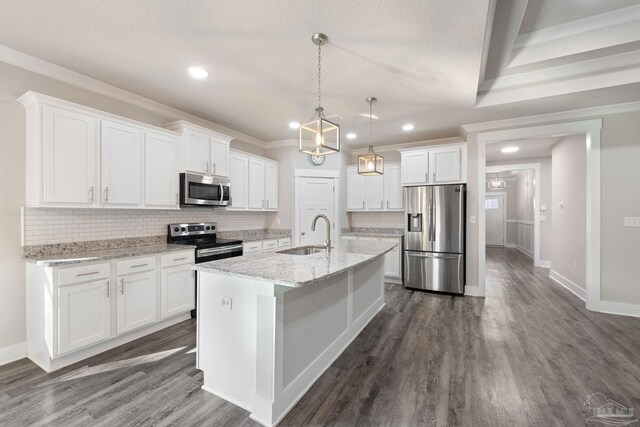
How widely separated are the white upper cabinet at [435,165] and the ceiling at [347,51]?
31.7 inches

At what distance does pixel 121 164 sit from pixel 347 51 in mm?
2549

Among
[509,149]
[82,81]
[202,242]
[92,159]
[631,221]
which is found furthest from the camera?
[509,149]

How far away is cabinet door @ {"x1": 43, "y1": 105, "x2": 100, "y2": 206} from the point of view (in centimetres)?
255

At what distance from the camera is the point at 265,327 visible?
5.88ft

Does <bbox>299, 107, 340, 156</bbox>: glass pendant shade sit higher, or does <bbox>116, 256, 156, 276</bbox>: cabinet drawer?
<bbox>299, 107, 340, 156</bbox>: glass pendant shade

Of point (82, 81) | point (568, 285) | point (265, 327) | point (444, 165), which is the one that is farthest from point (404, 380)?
point (568, 285)

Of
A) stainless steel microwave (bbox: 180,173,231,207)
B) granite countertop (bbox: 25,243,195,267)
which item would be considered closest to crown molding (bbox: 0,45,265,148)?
stainless steel microwave (bbox: 180,173,231,207)

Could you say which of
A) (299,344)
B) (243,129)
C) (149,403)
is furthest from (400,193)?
(149,403)

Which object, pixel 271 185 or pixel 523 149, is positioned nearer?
pixel 271 185

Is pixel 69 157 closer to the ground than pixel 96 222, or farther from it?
farther from it

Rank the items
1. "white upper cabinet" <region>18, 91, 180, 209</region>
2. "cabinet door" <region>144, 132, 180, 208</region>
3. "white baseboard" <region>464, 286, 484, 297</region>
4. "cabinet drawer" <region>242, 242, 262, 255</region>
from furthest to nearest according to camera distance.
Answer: "white baseboard" <region>464, 286, 484, 297</region>, "cabinet drawer" <region>242, 242, 262, 255</region>, "cabinet door" <region>144, 132, 180, 208</region>, "white upper cabinet" <region>18, 91, 180, 209</region>

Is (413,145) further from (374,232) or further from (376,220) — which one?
(374,232)

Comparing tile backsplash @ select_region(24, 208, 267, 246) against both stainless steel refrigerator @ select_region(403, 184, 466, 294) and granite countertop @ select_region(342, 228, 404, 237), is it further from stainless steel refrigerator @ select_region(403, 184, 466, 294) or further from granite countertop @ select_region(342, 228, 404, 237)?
stainless steel refrigerator @ select_region(403, 184, 466, 294)

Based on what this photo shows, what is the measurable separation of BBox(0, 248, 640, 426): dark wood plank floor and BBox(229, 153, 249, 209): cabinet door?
1957mm
